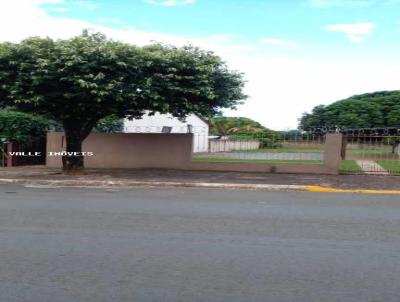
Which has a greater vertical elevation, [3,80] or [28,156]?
[3,80]

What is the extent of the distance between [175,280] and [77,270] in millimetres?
1091

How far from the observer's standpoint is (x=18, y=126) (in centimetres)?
2086

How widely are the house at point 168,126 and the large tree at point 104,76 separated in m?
3.26

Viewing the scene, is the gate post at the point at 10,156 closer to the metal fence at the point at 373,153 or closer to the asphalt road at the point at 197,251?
the asphalt road at the point at 197,251

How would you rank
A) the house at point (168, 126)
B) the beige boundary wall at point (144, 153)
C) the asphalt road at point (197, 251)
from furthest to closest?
the house at point (168, 126), the beige boundary wall at point (144, 153), the asphalt road at point (197, 251)

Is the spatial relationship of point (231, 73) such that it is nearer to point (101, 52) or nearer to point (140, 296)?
point (101, 52)

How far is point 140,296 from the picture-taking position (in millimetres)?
4609

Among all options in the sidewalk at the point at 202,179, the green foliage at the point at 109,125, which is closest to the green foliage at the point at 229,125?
the green foliage at the point at 109,125

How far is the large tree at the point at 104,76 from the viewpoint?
14.2 m

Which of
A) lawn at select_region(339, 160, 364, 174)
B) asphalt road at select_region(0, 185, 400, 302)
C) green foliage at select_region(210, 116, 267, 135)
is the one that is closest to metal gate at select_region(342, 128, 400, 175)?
lawn at select_region(339, 160, 364, 174)

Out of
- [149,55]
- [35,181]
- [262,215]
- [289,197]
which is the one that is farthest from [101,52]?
[262,215]

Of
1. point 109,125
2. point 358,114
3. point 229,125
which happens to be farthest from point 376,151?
point 229,125

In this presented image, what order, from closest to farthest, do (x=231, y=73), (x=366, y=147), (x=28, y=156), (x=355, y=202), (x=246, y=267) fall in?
(x=246, y=267) < (x=355, y=202) < (x=231, y=73) < (x=366, y=147) < (x=28, y=156)

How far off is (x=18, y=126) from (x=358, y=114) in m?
43.9
